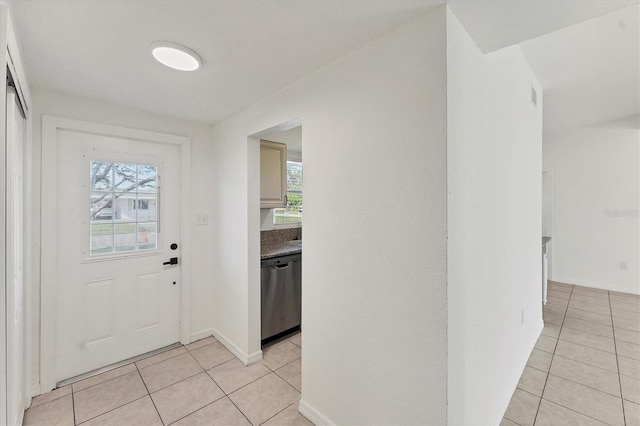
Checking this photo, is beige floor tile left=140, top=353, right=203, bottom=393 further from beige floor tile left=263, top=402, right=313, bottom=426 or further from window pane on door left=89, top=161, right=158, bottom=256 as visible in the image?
window pane on door left=89, top=161, right=158, bottom=256

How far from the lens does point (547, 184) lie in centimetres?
489

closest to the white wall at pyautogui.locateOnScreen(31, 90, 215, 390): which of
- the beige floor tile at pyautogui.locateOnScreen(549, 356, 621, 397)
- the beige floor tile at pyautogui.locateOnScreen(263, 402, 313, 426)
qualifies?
the beige floor tile at pyautogui.locateOnScreen(263, 402, 313, 426)

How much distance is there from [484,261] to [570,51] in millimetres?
1895

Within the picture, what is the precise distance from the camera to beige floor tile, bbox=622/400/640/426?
5.90ft

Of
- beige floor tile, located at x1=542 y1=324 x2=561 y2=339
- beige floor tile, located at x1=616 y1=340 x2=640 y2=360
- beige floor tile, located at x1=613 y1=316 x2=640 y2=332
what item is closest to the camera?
beige floor tile, located at x1=616 y1=340 x2=640 y2=360

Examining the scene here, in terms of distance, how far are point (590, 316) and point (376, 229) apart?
370 cm

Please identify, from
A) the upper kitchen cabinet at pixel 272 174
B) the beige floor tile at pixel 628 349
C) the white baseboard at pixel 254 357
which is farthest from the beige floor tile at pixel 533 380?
the upper kitchen cabinet at pixel 272 174

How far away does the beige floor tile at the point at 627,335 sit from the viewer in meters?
2.80

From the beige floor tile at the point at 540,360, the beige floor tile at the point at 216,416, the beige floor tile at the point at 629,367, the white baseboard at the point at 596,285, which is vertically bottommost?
the beige floor tile at the point at 216,416

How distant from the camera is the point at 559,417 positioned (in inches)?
72.8

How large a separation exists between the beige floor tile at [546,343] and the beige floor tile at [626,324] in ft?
3.19

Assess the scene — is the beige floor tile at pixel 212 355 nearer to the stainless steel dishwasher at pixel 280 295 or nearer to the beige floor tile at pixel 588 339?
the stainless steel dishwasher at pixel 280 295

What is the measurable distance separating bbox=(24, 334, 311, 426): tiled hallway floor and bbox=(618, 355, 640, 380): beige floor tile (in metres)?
2.62

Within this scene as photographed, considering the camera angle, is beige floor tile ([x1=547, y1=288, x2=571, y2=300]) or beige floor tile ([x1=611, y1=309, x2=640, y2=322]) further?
beige floor tile ([x1=547, y1=288, x2=571, y2=300])
